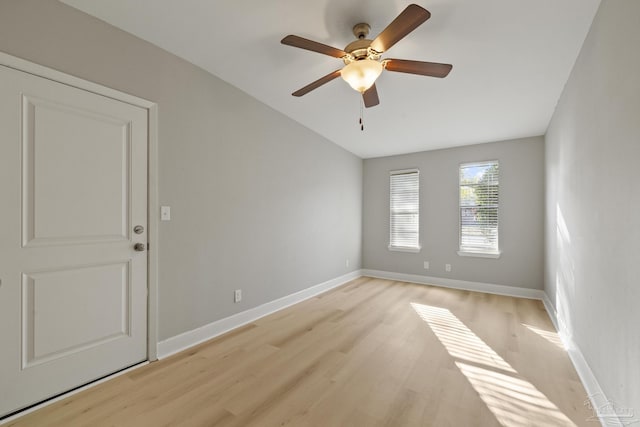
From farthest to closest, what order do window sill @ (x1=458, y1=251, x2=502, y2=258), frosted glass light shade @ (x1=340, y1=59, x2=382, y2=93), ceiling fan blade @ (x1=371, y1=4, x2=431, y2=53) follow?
1. window sill @ (x1=458, y1=251, x2=502, y2=258)
2. frosted glass light shade @ (x1=340, y1=59, x2=382, y2=93)
3. ceiling fan blade @ (x1=371, y1=4, x2=431, y2=53)

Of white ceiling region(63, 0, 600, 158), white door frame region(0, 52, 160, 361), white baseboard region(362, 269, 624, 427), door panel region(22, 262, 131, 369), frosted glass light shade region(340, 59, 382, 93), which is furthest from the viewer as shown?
white door frame region(0, 52, 160, 361)

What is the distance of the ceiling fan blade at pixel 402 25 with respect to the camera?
1464 mm

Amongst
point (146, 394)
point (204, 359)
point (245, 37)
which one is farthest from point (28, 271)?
point (245, 37)

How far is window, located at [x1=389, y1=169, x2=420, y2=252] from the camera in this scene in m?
5.24

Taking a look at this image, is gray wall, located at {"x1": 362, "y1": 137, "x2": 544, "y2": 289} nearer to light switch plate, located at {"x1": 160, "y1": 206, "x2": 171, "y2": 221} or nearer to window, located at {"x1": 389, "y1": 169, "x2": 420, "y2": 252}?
window, located at {"x1": 389, "y1": 169, "x2": 420, "y2": 252}

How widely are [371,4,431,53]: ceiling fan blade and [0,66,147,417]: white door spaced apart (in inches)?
76.1

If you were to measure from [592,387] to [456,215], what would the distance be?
3246mm

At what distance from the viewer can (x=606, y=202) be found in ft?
5.32

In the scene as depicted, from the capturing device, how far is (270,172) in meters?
3.42

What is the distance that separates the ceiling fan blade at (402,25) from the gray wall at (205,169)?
175cm

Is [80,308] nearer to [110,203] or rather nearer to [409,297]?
[110,203]

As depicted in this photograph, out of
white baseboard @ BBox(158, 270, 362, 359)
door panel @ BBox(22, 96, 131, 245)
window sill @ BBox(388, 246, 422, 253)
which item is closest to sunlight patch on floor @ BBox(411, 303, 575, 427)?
white baseboard @ BBox(158, 270, 362, 359)

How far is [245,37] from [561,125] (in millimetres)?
3326

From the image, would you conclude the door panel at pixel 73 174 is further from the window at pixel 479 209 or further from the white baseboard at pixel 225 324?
the window at pixel 479 209
